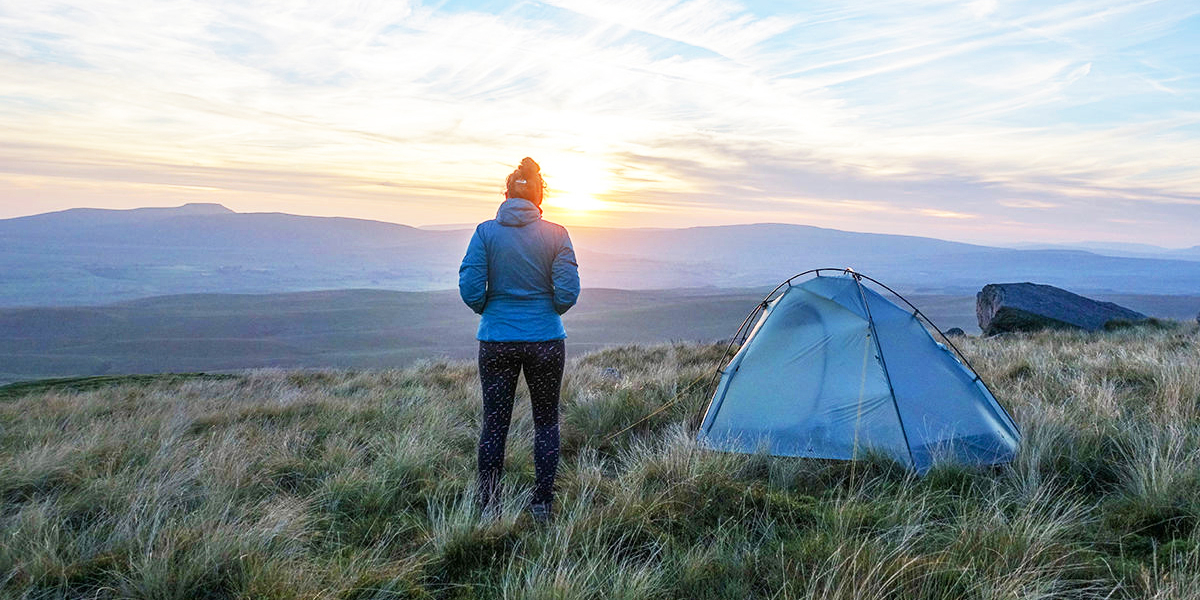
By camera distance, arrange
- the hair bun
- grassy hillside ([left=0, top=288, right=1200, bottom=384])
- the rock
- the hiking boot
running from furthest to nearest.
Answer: grassy hillside ([left=0, top=288, right=1200, bottom=384]), the rock, the hair bun, the hiking boot

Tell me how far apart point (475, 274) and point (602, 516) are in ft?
5.34

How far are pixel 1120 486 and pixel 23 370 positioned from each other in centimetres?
6309

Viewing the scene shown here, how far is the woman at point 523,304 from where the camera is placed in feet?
13.7

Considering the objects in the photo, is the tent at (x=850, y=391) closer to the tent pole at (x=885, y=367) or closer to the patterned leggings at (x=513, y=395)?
the tent pole at (x=885, y=367)

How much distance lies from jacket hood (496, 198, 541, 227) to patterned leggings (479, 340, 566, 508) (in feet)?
2.49

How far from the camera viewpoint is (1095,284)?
183m

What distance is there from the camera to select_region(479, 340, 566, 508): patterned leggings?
13.8 ft

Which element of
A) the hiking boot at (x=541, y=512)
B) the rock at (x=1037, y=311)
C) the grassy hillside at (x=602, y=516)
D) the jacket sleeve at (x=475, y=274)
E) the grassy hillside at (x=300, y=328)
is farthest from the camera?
the grassy hillside at (x=300, y=328)

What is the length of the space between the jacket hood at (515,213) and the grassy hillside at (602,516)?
1.73m

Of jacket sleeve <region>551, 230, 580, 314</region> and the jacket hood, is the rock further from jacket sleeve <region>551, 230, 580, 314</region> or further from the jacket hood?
the jacket hood

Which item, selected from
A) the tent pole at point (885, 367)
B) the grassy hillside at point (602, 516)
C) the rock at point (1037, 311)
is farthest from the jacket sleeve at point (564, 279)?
the rock at point (1037, 311)

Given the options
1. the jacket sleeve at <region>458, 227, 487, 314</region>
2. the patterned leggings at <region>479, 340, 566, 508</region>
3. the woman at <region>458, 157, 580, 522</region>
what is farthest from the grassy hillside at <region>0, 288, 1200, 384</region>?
the jacket sleeve at <region>458, 227, 487, 314</region>

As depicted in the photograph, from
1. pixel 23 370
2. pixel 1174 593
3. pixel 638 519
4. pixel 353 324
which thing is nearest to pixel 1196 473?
pixel 1174 593

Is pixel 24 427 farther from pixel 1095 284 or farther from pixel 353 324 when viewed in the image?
pixel 1095 284
